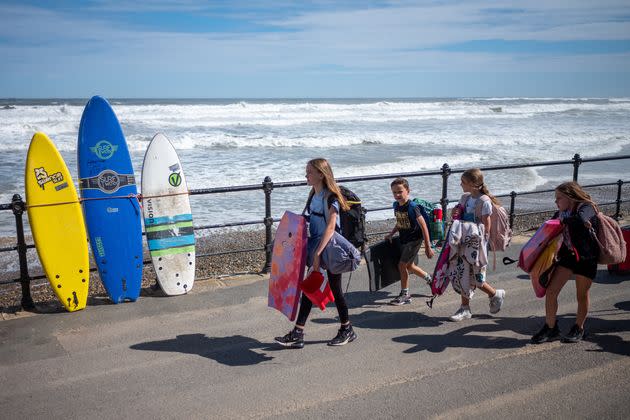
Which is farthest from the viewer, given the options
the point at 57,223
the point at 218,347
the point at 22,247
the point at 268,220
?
the point at 268,220

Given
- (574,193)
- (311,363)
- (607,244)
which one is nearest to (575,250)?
(607,244)

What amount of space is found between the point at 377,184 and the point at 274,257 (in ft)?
31.9

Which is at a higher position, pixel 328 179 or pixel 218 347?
pixel 328 179

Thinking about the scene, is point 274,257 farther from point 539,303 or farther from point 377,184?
point 377,184

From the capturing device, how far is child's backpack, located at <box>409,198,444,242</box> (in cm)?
509

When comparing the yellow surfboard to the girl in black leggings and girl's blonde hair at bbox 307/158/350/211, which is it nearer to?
girl's blonde hair at bbox 307/158/350/211

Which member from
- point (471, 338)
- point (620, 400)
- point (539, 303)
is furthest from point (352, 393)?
point (539, 303)

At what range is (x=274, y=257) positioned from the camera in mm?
4500

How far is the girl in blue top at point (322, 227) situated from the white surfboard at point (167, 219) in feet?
5.69

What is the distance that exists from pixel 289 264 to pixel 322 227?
413 millimetres

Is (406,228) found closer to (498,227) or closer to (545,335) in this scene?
(498,227)

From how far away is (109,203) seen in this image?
5.52 m

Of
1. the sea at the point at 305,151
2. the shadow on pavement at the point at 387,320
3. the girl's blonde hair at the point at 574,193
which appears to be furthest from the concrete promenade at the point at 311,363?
the sea at the point at 305,151

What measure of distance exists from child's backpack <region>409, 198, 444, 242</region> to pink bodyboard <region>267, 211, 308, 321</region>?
1.26 metres
